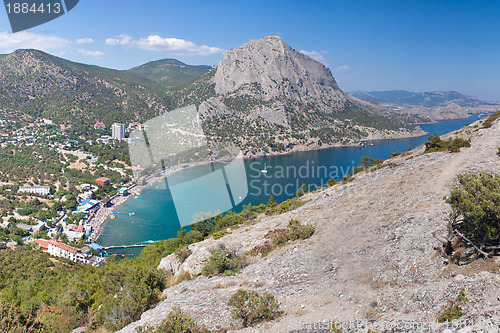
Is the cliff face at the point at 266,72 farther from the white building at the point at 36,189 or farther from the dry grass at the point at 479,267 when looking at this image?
the dry grass at the point at 479,267

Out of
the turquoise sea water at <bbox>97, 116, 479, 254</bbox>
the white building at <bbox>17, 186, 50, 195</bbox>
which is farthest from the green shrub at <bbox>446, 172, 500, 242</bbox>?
the white building at <bbox>17, 186, 50, 195</bbox>

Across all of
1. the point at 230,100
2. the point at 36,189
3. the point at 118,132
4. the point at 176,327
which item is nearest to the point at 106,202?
the point at 36,189

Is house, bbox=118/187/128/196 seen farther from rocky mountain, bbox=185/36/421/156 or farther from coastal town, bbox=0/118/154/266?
rocky mountain, bbox=185/36/421/156

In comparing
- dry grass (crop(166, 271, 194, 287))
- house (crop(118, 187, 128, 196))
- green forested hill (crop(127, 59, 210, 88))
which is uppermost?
green forested hill (crop(127, 59, 210, 88))

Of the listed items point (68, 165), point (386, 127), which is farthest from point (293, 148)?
point (68, 165)

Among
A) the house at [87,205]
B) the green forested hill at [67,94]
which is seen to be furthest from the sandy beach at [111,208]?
the green forested hill at [67,94]

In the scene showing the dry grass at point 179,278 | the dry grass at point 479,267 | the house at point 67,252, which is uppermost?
the dry grass at point 479,267

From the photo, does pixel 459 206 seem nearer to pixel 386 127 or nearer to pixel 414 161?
pixel 414 161
